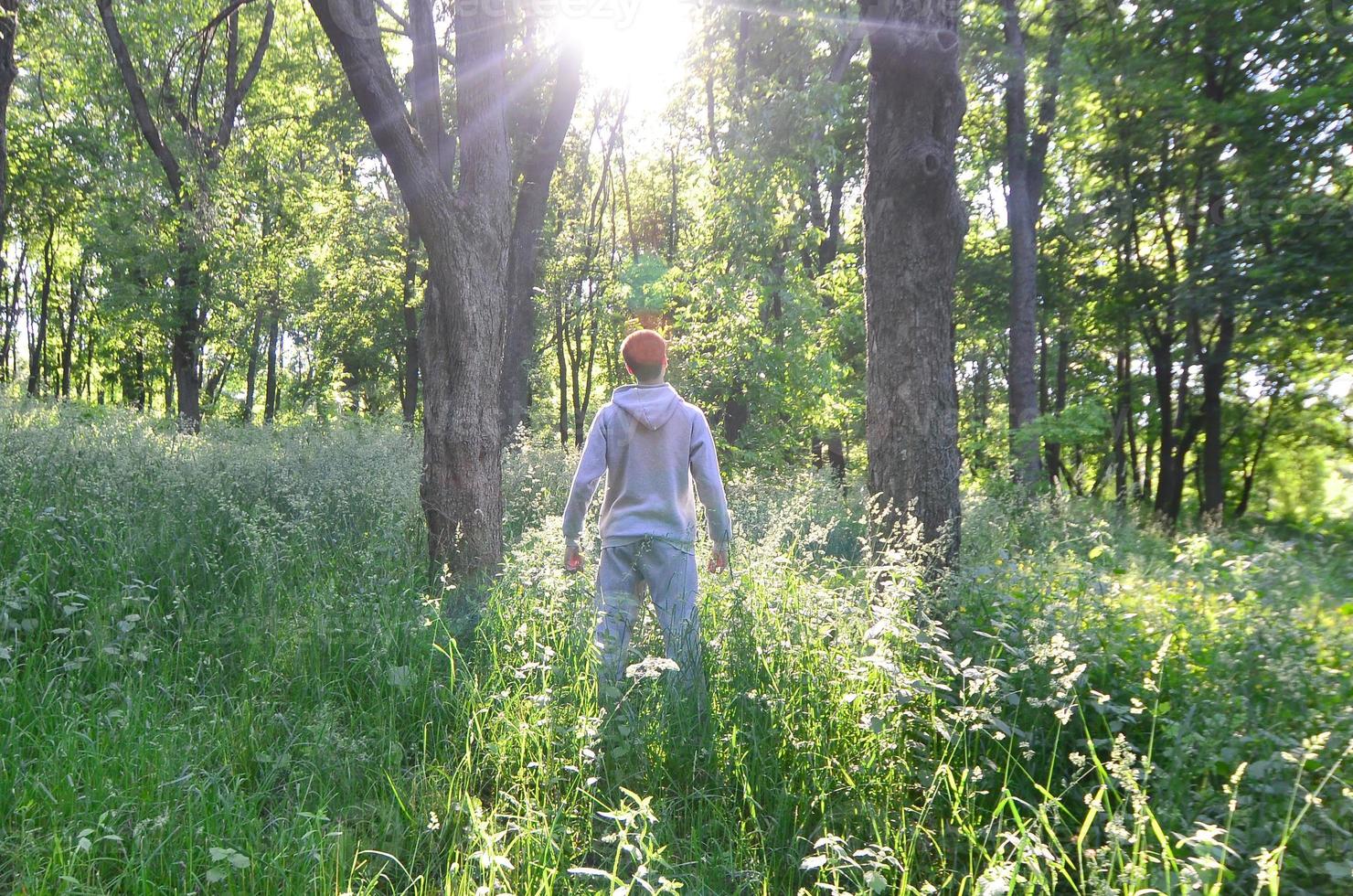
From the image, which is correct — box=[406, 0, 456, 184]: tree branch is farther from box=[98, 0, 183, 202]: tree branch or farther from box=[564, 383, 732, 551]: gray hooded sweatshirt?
box=[98, 0, 183, 202]: tree branch

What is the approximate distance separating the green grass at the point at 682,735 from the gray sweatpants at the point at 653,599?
12cm

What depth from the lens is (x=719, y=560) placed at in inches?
187

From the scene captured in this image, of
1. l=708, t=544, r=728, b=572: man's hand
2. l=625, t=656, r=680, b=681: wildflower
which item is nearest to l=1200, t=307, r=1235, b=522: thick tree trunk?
l=708, t=544, r=728, b=572: man's hand

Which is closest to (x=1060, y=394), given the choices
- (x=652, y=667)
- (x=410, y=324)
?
(x=410, y=324)

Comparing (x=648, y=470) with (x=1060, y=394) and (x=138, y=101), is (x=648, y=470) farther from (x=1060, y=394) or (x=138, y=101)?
(x=1060, y=394)

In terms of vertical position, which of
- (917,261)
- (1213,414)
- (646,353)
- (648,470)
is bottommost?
(648,470)

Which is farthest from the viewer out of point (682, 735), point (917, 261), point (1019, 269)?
point (1019, 269)

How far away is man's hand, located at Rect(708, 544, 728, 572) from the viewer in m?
4.71

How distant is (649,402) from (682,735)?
75.3 inches

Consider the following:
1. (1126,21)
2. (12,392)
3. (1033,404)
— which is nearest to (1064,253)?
(1126,21)

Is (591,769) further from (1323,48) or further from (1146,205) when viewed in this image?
(1146,205)

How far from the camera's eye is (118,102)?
21.3 m

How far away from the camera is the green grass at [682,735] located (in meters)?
2.81

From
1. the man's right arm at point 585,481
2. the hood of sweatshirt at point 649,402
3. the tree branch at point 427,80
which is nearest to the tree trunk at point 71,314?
the tree branch at point 427,80
